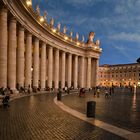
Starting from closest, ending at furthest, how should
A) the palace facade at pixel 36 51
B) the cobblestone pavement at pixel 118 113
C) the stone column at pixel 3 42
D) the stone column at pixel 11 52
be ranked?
1. the cobblestone pavement at pixel 118 113
2. the stone column at pixel 3 42
3. the palace facade at pixel 36 51
4. the stone column at pixel 11 52

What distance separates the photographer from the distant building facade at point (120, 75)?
162312 mm

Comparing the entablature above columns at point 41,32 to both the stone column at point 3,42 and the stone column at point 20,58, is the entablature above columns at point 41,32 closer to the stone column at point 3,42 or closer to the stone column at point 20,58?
the stone column at point 3,42

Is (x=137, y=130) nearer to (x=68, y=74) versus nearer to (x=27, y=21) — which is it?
(x=27, y=21)

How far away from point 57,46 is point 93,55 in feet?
101

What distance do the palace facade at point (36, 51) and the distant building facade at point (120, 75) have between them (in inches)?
3012

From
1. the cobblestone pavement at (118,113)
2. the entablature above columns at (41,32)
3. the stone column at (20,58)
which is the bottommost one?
the cobblestone pavement at (118,113)

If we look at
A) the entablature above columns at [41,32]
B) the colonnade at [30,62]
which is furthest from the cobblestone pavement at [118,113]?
the entablature above columns at [41,32]

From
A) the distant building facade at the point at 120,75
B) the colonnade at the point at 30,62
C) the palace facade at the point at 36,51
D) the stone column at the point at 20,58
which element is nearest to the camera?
the colonnade at the point at 30,62

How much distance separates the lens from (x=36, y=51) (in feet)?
157

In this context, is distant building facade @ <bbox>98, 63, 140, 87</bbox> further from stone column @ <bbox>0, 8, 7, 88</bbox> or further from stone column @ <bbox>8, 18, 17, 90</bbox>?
stone column @ <bbox>0, 8, 7, 88</bbox>

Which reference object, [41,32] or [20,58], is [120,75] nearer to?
[41,32]

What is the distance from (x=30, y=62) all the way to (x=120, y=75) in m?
140

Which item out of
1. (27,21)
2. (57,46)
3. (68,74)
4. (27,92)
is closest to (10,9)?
(27,21)

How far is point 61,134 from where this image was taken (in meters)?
10.0
